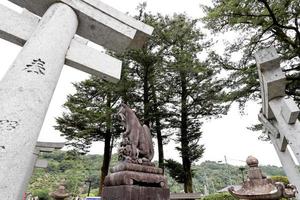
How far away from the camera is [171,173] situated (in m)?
12.9

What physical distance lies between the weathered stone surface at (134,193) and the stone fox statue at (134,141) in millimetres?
630

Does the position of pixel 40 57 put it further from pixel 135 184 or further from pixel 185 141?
pixel 185 141

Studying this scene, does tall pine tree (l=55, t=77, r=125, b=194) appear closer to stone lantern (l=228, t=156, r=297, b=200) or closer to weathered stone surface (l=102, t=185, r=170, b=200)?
weathered stone surface (l=102, t=185, r=170, b=200)

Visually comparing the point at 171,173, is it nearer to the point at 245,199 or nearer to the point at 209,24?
the point at 209,24

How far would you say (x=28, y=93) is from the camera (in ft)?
5.17

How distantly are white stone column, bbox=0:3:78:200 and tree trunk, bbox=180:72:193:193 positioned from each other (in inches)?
461

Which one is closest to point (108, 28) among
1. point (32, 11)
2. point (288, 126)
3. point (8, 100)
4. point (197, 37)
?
point (32, 11)

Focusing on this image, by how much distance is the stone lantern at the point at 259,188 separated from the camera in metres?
1.88

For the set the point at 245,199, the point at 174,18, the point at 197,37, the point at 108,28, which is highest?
the point at 174,18

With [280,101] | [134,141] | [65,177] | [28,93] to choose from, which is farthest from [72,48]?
[65,177]

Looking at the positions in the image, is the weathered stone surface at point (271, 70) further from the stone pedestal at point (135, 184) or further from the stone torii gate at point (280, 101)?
the stone pedestal at point (135, 184)

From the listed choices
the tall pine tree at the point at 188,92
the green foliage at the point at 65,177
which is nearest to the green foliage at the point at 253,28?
the tall pine tree at the point at 188,92

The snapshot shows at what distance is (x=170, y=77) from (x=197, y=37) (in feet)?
11.9

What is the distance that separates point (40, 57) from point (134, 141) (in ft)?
10.3
